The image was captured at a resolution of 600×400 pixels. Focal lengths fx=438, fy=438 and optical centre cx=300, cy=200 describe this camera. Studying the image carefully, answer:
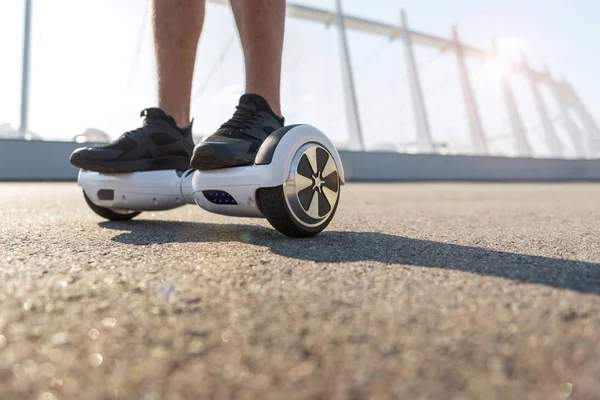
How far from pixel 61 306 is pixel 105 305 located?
48mm

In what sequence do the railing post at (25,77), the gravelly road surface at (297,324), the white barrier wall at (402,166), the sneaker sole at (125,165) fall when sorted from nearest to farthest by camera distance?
the gravelly road surface at (297,324)
the sneaker sole at (125,165)
the white barrier wall at (402,166)
the railing post at (25,77)

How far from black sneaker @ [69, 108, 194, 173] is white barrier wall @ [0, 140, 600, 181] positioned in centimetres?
669

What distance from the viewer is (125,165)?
4.09ft

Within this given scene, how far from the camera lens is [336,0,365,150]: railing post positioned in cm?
1071

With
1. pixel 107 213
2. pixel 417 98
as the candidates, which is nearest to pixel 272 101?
pixel 107 213

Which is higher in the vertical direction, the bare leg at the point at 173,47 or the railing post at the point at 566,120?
the railing post at the point at 566,120

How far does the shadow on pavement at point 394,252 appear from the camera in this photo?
26.1 inches

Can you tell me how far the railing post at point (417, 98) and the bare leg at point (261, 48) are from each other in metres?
11.1

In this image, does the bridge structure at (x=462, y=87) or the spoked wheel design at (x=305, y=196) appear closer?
the spoked wheel design at (x=305, y=196)

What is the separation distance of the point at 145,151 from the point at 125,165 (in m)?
0.07

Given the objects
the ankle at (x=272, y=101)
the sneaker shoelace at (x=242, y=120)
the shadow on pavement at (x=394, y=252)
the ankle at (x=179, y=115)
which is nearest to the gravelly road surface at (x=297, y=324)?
the shadow on pavement at (x=394, y=252)

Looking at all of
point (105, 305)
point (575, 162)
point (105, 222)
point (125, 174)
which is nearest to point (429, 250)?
point (105, 305)

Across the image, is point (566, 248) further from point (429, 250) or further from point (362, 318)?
point (362, 318)

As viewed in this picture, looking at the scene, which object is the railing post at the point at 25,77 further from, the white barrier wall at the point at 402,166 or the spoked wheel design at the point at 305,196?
the spoked wheel design at the point at 305,196
